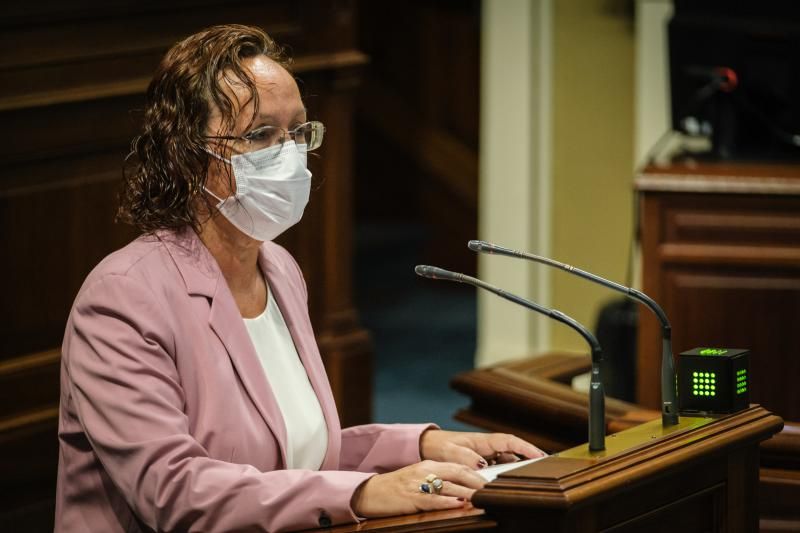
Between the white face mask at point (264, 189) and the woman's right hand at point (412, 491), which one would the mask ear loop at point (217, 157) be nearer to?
the white face mask at point (264, 189)

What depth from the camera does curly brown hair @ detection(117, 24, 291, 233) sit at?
2.14 m

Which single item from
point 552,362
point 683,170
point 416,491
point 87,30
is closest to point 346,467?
point 416,491

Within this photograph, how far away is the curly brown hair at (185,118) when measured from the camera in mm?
2141

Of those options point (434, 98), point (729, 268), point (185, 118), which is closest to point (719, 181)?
point (729, 268)

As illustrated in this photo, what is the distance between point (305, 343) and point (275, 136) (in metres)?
0.37

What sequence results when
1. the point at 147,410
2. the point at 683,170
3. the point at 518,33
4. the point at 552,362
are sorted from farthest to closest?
the point at 518,33 → the point at 683,170 → the point at 552,362 → the point at 147,410

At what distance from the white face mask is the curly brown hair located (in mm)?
45

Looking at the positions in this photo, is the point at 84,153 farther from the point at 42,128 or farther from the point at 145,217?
the point at 145,217

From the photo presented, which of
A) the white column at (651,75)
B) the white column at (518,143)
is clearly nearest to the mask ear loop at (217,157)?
the white column at (651,75)

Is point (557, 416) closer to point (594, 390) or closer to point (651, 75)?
point (594, 390)

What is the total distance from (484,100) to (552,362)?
2429mm

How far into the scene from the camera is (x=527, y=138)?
5.82m

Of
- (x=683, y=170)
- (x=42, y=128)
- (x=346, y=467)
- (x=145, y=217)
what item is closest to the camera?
(x=145, y=217)

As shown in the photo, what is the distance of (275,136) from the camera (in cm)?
219
